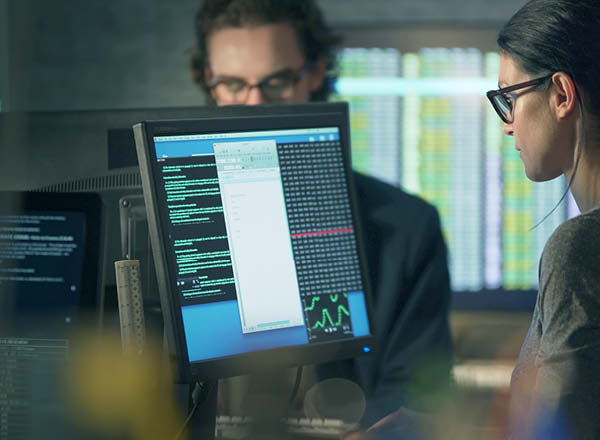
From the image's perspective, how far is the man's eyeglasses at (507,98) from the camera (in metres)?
1.00

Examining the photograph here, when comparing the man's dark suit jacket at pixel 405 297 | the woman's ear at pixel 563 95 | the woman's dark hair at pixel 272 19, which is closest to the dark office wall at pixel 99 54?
the woman's dark hair at pixel 272 19

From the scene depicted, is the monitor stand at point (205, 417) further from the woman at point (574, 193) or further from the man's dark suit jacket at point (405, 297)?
the man's dark suit jacket at point (405, 297)

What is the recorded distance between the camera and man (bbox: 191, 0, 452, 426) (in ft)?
4.52

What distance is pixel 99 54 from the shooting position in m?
2.50

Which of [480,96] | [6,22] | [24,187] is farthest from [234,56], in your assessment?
[6,22]

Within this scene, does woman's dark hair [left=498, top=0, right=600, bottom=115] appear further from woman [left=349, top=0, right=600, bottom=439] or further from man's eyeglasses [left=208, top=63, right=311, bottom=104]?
man's eyeglasses [left=208, top=63, right=311, bottom=104]

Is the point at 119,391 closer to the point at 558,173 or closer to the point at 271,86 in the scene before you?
the point at 558,173

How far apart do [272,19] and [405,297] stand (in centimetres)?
66

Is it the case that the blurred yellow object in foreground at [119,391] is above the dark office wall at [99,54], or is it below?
below

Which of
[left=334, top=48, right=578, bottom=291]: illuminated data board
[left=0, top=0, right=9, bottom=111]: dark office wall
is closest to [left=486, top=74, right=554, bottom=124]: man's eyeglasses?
[left=334, top=48, right=578, bottom=291]: illuminated data board

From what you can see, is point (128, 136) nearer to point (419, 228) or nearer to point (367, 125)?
point (419, 228)

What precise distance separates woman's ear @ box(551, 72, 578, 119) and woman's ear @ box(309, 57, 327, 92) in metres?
0.75

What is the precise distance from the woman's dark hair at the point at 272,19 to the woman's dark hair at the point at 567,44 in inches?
28.8

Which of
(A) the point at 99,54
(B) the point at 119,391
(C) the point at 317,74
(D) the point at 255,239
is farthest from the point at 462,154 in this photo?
(B) the point at 119,391
